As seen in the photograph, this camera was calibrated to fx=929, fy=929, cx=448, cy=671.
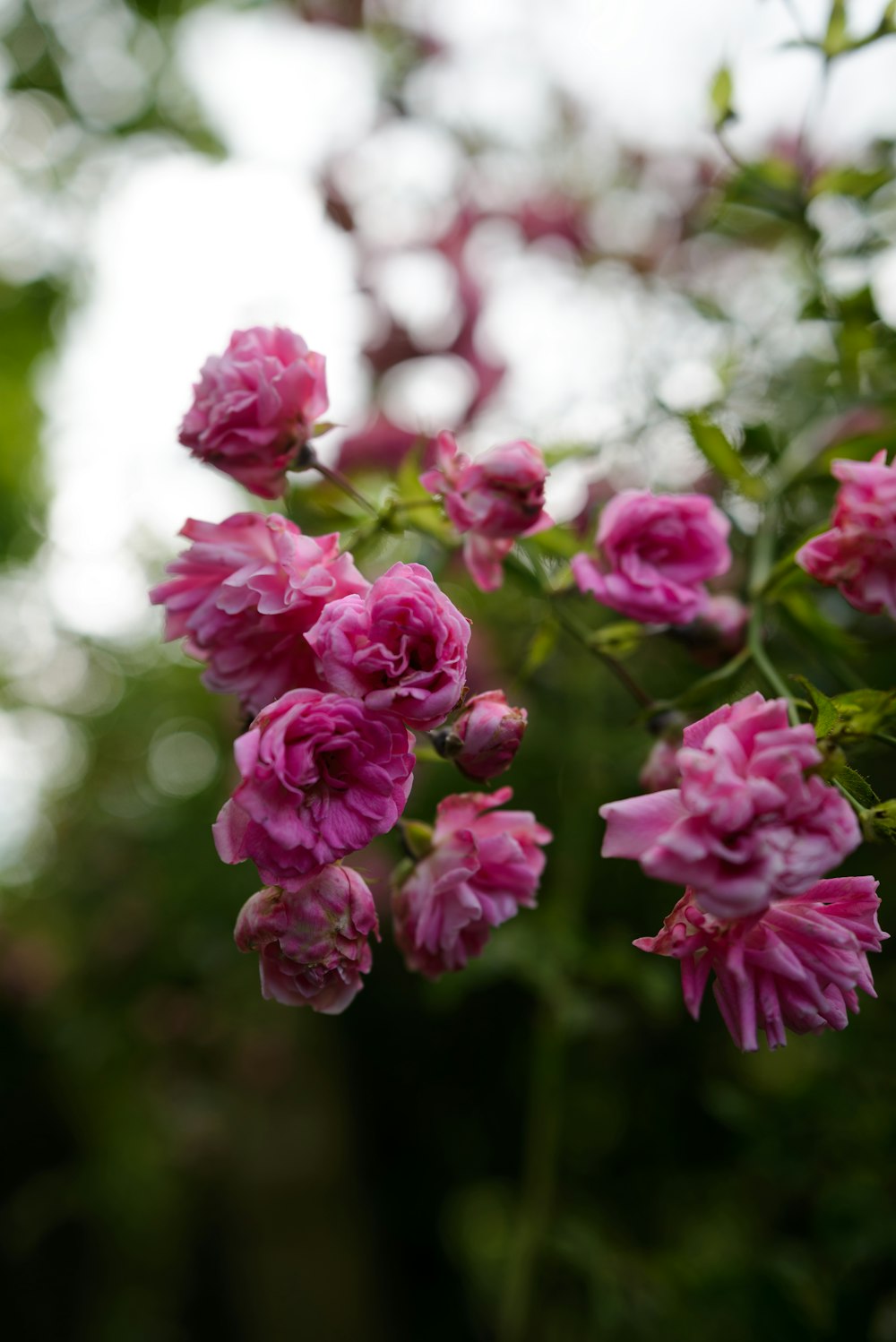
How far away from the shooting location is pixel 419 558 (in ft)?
1.94

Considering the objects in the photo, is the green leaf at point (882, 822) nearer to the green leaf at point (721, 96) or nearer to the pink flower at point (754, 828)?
the pink flower at point (754, 828)

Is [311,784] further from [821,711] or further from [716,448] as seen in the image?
[716,448]

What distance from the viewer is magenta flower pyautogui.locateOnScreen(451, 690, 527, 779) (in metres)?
0.39

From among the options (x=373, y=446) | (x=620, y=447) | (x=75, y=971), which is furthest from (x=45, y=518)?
(x=620, y=447)

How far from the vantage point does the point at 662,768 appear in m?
0.46

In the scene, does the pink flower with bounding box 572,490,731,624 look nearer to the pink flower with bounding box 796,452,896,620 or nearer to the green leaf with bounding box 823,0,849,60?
the pink flower with bounding box 796,452,896,620

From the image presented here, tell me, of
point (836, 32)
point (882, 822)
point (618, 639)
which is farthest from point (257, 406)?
point (836, 32)

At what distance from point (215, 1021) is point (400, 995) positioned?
1.05ft

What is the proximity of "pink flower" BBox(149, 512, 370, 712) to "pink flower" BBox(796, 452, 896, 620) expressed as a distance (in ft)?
0.68

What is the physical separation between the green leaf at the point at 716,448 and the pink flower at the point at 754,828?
0.27 meters

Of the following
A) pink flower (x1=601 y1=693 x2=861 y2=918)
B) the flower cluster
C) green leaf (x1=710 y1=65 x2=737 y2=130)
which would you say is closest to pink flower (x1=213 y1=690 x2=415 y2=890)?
the flower cluster

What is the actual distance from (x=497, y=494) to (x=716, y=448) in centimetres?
18

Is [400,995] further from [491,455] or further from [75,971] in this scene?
[491,455]

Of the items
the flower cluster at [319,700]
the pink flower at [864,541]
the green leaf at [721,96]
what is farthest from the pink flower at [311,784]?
the green leaf at [721,96]
